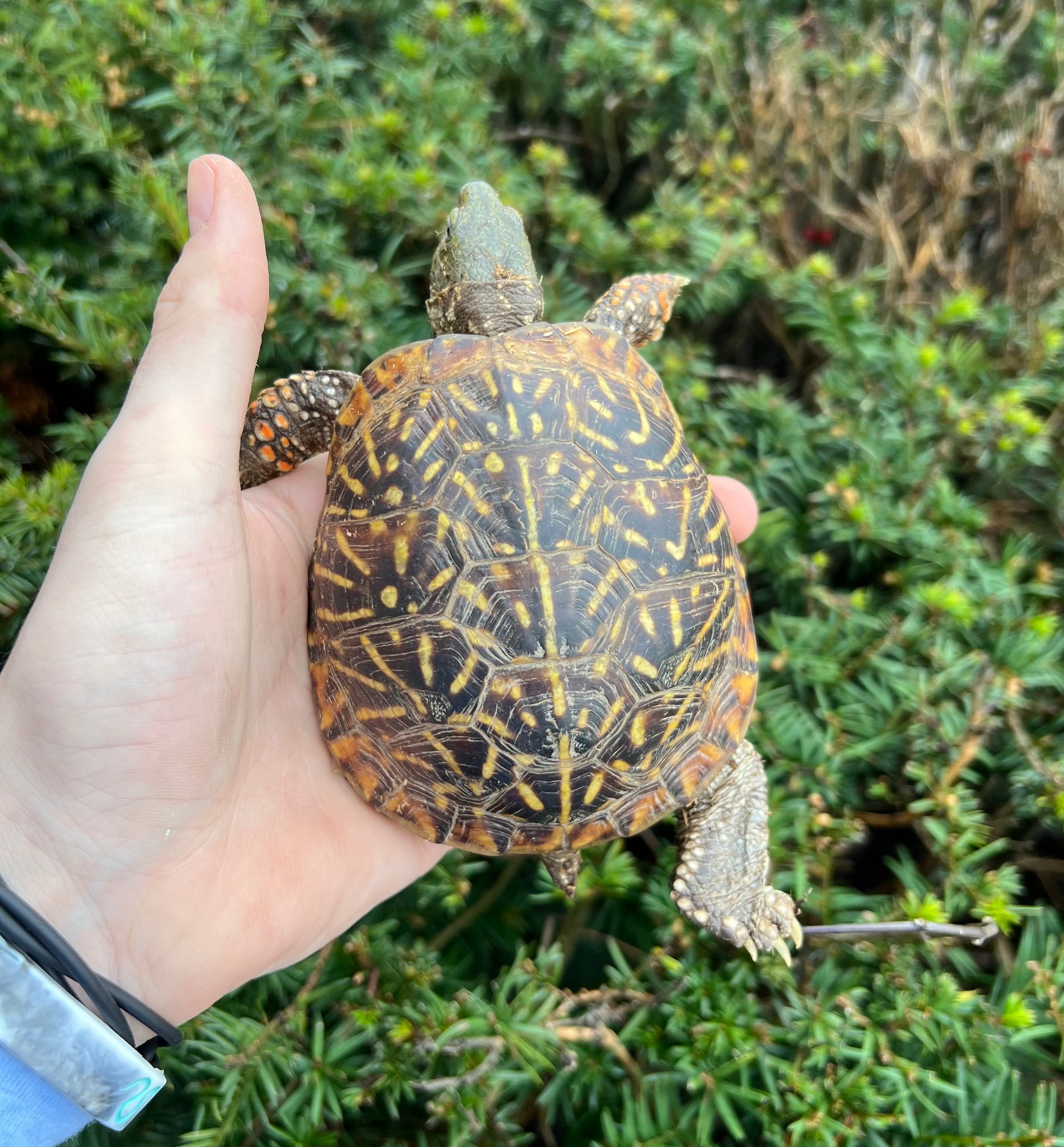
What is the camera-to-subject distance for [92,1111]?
1180 mm

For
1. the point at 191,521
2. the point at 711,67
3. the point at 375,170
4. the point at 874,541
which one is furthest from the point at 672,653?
the point at 711,67

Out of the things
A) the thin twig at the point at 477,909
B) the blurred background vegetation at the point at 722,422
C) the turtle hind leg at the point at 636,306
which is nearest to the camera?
the blurred background vegetation at the point at 722,422

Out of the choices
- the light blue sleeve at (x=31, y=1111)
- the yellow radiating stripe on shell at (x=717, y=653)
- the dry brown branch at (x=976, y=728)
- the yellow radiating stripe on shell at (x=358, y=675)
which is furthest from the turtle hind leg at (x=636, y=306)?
the light blue sleeve at (x=31, y=1111)

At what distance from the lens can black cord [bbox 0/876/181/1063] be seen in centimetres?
111

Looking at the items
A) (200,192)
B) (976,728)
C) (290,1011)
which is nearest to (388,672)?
(290,1011)

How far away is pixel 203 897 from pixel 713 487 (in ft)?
4.41

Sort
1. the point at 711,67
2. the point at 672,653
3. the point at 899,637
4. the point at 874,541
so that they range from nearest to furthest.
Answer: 1. the point at 672,653
2. the point at 899,637
3. the point at 874,541
4. the point at 711,67

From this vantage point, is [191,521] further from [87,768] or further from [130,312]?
[130,312]

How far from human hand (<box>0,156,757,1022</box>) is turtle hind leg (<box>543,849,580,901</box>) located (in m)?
0.52

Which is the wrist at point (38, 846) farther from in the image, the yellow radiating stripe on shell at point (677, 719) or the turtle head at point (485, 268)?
the turtle head at point (485, 268)

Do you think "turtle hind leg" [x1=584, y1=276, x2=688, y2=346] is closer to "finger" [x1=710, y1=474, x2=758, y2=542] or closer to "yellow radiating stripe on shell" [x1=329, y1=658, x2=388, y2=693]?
"finger" [x1=710, y1=474, x2=758, y2=542]

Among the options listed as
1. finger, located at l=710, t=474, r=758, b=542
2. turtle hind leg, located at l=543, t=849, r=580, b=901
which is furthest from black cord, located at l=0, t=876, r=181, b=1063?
finger, located at l=710, t=474, r=758, b=542

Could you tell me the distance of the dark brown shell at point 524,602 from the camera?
4.09 feet

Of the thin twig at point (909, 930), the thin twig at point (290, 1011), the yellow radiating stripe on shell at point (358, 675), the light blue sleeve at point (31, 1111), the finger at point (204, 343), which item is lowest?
the thin twig at point (909, 930)
